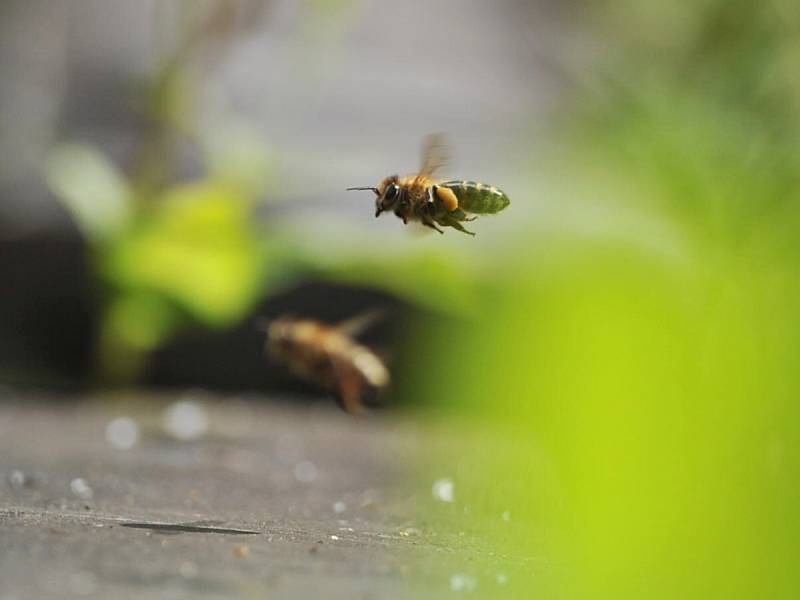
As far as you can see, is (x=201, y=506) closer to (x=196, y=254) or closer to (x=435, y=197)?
(x=435, y=197)

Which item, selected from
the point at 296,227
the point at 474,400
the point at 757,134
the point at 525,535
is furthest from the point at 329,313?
the point at 474,400

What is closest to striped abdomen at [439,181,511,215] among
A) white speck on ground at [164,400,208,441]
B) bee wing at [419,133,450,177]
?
bee wing at [419,133,450,177]

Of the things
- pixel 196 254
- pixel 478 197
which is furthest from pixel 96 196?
pixel 478 197

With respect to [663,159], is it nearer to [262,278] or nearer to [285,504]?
[285,504]

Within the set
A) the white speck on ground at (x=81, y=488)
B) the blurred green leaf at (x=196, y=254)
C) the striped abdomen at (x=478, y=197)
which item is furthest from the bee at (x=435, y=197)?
the blurred green leaf at (x=196, y=254)

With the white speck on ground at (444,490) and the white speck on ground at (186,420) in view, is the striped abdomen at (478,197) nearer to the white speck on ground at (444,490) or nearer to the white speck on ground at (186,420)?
the white speck on ground at (444,490)

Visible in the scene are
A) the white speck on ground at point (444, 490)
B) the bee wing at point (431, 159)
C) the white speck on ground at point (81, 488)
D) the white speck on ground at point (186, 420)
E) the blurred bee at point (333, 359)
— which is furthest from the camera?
the white speck on ground at point (186, 420)
